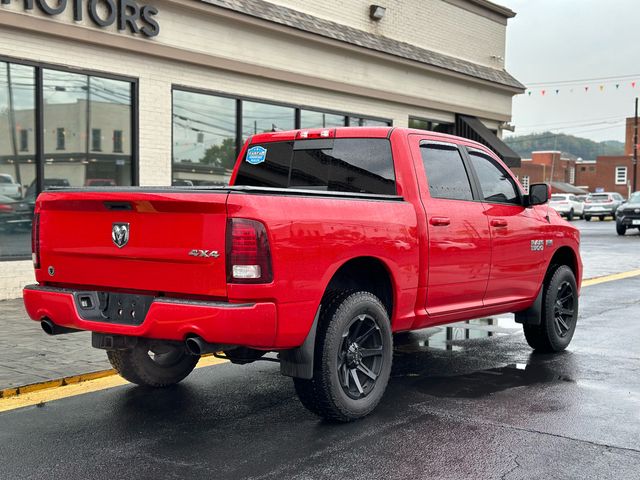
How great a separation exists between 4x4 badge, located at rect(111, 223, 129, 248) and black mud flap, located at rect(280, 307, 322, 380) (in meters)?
1.21

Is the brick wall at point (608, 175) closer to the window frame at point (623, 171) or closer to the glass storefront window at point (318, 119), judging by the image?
the window frame at point (623, 171)

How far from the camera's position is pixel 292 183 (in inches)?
267

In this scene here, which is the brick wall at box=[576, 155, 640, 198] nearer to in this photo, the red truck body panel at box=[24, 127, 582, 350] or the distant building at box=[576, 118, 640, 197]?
the distant building at box=[576, 118, 640, 197]

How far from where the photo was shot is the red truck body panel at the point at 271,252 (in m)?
4.81

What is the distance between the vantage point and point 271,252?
4.82m

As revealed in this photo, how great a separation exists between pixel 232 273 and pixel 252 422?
49.8 inches

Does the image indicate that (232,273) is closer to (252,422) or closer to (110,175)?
(252,422)

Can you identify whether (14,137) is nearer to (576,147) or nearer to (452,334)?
(452,334)

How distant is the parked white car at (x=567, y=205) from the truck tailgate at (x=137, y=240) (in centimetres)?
4474

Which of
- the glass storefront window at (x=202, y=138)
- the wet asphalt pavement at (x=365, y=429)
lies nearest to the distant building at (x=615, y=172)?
the glass storefront window at (x=202, y=138)

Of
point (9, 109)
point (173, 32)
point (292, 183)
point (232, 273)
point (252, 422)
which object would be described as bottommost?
point (252, 422)

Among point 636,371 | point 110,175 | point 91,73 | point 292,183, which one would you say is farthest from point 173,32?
point 636,371

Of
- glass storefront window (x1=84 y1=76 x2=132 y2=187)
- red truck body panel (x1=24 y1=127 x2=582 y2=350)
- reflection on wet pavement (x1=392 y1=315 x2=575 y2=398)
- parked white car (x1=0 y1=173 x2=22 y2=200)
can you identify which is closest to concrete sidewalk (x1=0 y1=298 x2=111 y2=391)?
red truck body panel (x1=24 y1=127 x2=582 y2=350)

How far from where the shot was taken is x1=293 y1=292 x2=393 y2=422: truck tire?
5277mm
